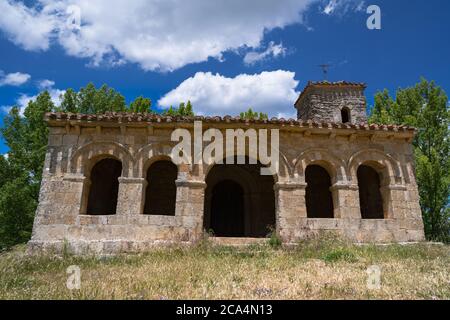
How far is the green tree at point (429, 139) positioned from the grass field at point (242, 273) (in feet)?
23.4

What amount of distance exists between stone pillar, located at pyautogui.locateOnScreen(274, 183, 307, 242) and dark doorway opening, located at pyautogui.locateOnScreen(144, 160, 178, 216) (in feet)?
13.8

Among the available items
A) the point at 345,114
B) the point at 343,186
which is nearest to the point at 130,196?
the point at 343,186

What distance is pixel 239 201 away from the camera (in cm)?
1239

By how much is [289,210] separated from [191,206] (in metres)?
2.71

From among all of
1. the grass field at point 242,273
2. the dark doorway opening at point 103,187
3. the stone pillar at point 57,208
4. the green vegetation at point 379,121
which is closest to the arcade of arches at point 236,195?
the dark doorway opening at point 103,187

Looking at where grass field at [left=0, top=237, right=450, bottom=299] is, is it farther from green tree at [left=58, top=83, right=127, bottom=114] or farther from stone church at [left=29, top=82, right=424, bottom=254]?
green tree at [left=58, top=83, right=127, bottom=114]

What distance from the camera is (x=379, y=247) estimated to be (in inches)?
340

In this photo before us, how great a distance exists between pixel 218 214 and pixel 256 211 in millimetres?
1517

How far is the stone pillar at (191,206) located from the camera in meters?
8.76

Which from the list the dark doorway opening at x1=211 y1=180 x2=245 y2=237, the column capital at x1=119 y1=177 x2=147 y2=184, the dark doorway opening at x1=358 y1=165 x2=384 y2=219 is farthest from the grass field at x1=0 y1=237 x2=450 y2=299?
the dark doorway opening at x1=211 y1=180 x2=245 y2=237
